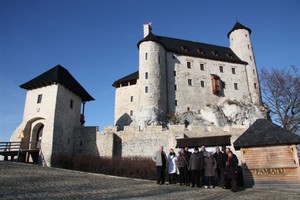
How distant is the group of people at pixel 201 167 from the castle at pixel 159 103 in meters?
6.14

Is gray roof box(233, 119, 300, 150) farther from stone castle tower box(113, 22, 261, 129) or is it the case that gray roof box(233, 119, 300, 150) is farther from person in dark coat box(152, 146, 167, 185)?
stone castle tower box(113, 22, 261, 129)

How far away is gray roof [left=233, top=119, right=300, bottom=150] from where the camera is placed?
36.0 ft

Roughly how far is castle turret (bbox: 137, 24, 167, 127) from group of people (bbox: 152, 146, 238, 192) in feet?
65.6

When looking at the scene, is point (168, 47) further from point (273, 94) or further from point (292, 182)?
point (292, 182)

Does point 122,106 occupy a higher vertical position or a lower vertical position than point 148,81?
lower

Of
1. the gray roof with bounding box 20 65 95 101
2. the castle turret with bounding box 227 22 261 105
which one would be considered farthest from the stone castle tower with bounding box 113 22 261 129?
the gray roof with bounding box 20 65 95 101

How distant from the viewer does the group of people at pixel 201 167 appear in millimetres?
10242

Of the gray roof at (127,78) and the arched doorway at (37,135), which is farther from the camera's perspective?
the gray roof at (127,78)

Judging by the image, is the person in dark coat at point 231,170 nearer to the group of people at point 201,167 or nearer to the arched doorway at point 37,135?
the group of people at point 201,167

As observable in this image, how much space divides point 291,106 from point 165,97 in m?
16.1

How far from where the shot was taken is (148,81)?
1368 inches

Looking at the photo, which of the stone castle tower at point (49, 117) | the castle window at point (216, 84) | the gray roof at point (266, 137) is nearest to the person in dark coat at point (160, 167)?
the gray roof at point (266, 137)

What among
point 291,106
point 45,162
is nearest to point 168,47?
point 291,106

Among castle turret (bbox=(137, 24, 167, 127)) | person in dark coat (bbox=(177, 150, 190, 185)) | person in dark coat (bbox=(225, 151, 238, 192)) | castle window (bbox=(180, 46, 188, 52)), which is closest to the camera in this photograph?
person in dark coat (bbox=(225, 151, 238, 192))
